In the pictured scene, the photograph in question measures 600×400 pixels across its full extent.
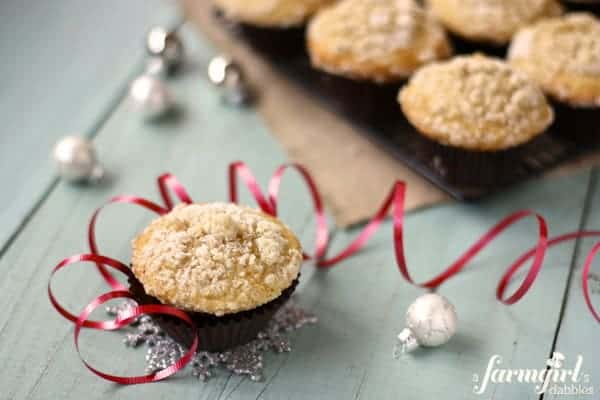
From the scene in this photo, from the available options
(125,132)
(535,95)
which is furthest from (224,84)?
(535,95)

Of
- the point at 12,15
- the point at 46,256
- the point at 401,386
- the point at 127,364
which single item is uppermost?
the point at 12,15

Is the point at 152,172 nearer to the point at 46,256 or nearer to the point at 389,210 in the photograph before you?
the point at 46,256

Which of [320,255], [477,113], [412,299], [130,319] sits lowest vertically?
[412,299]

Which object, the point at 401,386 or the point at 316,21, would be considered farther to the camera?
the point at 316,21

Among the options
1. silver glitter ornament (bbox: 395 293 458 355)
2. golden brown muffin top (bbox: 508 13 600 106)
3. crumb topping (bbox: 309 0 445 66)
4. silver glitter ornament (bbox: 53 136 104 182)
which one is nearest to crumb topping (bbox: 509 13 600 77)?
golden brown muffin top (bbox: 508 13 600 106)

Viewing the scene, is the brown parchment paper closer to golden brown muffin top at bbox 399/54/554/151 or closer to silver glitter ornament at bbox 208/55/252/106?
silver glitter ornament at bbox 208/55/252/106

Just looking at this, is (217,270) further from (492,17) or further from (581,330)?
(492,17)

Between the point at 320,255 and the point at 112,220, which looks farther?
the point at 112,220

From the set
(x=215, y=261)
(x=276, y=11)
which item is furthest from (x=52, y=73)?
(x=215, y=261)
